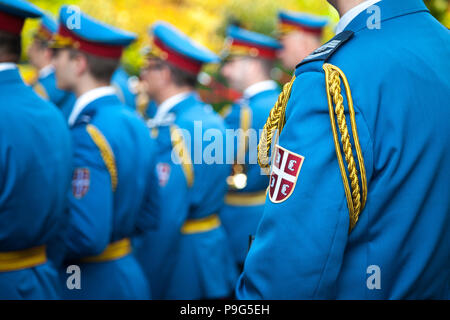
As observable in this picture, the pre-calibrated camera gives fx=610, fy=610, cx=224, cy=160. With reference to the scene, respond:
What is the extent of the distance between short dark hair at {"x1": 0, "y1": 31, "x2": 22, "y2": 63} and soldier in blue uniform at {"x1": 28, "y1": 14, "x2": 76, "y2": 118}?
3.03m

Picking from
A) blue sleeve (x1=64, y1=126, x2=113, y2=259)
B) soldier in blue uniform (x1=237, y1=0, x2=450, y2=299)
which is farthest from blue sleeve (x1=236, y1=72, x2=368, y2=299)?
blue sleeve (x1=64, y1=126, x2=113, y2=259)

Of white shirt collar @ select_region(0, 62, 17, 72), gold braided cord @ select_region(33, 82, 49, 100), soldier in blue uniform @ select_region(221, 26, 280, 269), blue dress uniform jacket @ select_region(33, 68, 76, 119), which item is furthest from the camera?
gold braided cord @ select_region(33, 82, 49, 100)

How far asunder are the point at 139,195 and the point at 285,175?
80.5 inches

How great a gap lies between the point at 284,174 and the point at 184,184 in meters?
2.68

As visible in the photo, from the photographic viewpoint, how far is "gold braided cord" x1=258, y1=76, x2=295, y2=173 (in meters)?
1.69

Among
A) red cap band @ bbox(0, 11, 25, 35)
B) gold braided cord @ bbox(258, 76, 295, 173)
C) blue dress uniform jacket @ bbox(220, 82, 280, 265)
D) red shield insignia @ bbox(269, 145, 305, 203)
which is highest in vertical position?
red cap band @ bbox(0, 11, 25, 35)

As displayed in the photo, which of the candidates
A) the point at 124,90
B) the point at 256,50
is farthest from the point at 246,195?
the point at 124,90

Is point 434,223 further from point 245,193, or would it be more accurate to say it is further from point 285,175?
point 245,193

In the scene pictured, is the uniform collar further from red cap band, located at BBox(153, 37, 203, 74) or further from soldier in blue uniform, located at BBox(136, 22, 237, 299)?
red cap band, located at BBox(153, 37, 203, 74)

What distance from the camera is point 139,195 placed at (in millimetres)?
3484

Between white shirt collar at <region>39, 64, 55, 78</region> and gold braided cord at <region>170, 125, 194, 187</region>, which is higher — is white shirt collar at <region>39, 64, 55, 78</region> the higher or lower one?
the higher one

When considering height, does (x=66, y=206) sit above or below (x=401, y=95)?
below

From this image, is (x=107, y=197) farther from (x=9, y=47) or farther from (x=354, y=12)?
(x=354, y=12)
